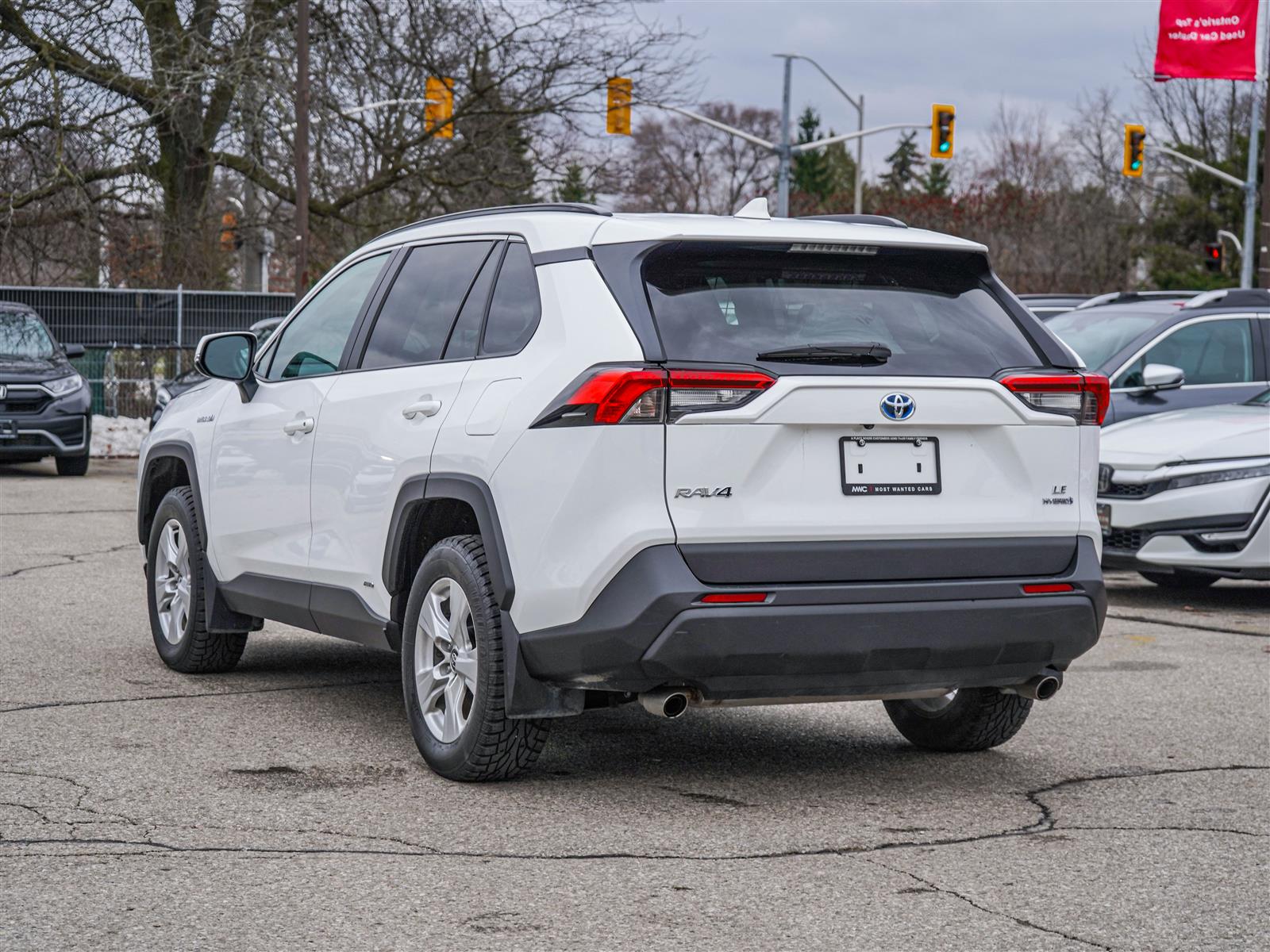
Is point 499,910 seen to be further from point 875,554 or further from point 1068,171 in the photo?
point 1068,171

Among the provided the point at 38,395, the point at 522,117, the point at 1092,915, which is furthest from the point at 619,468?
the point at 522,117

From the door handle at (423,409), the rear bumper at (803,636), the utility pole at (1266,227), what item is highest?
the utility pole at (1266,227)

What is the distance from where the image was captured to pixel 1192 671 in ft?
26.9

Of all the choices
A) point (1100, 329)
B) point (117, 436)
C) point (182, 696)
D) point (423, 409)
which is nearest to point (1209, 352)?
point (1100, 329)

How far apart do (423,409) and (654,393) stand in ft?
3.52

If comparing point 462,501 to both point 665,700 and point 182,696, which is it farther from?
point 182,696

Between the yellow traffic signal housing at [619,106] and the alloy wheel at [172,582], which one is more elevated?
the yellow traffic signal housing at [619,106]

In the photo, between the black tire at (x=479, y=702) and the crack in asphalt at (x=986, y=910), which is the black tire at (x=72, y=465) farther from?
the crack in asphalt at (x=986, y=910)

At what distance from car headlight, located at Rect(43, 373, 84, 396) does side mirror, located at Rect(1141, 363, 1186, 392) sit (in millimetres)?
11885

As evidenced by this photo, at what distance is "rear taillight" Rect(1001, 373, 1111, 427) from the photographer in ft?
17.3

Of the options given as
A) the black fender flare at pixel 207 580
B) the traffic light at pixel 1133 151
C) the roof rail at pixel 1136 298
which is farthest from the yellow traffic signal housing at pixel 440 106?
the black fender flare at pixel 207 580

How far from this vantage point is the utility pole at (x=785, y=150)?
118 feet

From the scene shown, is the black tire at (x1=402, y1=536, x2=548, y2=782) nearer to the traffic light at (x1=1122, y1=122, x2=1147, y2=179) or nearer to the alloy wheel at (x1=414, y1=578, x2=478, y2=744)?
the alloy wheel at (x1=414, y1=578, x2=478, y2=744)

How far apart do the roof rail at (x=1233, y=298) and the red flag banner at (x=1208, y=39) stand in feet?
26.5
